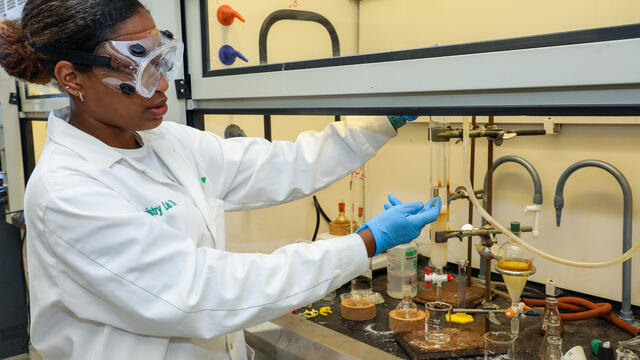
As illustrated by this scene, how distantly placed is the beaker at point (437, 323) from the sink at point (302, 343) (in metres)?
0.16

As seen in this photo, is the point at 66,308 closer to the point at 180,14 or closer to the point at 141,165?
the point at 141,165

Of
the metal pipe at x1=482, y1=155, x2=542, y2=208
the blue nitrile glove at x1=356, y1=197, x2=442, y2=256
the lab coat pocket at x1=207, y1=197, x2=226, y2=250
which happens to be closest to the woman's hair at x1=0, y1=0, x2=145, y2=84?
the lab coat pocket at x1=207, y1=197, x2=226, y2=250

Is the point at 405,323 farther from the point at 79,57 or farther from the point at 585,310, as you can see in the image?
the point at 79,57

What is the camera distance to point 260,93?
A: 4.33 ft

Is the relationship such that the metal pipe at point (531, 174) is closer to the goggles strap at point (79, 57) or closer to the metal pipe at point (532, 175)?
the metal pipe at point (532, 175)

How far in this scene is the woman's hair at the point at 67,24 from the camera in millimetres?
913

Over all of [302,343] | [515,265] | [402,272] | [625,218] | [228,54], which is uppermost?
[228,54]

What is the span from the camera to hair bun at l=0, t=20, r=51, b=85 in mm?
1004

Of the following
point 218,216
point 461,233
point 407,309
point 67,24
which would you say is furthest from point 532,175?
point 67,24

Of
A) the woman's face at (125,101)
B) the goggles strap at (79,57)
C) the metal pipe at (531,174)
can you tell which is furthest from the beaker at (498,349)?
the goggles strap at (79,57)

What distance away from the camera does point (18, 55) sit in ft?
3.33

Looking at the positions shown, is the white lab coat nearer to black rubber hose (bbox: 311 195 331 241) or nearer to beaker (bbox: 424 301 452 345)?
beaker (bbox: 424 301 452 345)

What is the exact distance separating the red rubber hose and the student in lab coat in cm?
70

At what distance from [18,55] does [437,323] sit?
4.25ft
